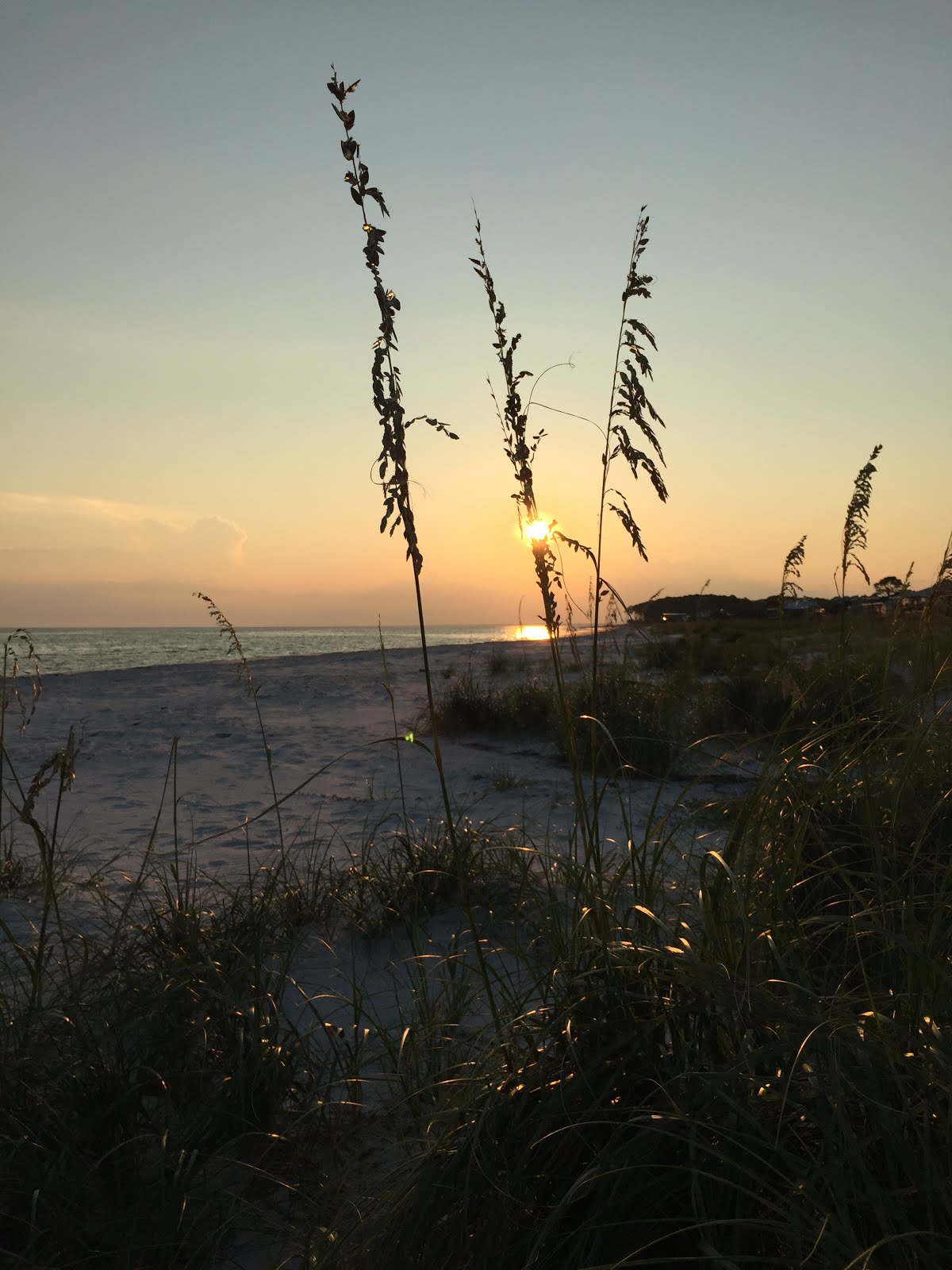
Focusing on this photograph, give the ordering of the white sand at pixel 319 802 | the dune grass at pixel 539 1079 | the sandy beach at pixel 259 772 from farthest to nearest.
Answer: the sandy beach at pixel 259 772
the white sand at pixel 319 802
the dune grass at pixel 539 1079

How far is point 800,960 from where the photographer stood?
1813mm

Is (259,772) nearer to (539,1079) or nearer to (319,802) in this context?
(319,802)

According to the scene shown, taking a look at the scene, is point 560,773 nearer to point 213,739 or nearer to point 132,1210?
point 213,739

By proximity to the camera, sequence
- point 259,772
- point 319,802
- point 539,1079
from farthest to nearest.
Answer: point 259,772 → point 319,802 → point 539,1079

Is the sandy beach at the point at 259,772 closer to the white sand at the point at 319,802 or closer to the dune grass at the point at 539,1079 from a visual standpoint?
the white sand at the point at 319,802

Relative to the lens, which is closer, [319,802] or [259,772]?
[319,802]

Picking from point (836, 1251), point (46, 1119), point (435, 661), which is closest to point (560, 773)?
point (46, 1119)

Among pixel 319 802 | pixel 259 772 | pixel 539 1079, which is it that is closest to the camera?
pixel 539 1079

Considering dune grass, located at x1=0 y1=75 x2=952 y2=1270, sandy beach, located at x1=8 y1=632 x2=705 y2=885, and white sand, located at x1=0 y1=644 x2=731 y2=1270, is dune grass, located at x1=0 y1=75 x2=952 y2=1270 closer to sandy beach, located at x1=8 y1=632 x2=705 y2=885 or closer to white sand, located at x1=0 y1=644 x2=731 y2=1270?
white sand, located at x1=0 y1=644 x2=731 y2=1270

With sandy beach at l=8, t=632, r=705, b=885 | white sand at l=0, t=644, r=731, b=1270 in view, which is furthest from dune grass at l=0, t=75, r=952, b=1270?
sandy beach at l=8, t=632, r=705, b=885

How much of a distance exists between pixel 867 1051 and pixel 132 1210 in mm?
1385

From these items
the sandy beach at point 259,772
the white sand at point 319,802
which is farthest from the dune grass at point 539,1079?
the sandy beach at point 259,772

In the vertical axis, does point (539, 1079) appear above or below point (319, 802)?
above

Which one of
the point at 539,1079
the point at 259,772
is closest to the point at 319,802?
the point at 259,772
